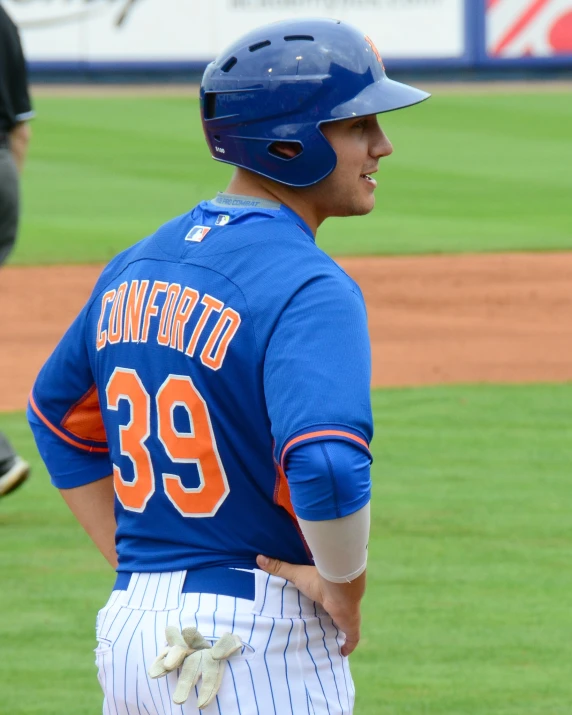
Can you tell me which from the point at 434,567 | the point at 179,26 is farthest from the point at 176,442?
the point at 179,26

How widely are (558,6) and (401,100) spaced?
24.1 m

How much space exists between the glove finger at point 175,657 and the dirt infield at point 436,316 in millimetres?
5769

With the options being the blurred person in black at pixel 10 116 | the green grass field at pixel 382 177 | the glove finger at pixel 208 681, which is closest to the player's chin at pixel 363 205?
the glove finger at pixel 208 681

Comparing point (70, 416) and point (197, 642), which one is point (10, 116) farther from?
point (197, 642)

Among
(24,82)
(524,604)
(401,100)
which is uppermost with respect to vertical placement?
(401,100)

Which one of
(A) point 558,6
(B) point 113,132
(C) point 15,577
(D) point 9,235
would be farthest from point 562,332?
(A) point 558,6

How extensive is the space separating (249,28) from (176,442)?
23712mm

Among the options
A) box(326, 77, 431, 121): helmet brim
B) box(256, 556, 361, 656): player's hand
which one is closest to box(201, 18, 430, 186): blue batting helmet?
box(326, 77, 431, 121): helmet brim

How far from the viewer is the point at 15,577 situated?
5.05m

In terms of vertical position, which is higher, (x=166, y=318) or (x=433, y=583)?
(x=166, y=318)

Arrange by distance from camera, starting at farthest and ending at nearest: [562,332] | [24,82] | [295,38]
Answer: [562,332]
[24,82]
[295,38]

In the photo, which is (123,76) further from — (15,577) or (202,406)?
(202,406)

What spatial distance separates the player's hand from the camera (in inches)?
87.3

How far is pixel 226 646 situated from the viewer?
2158 millimetres
